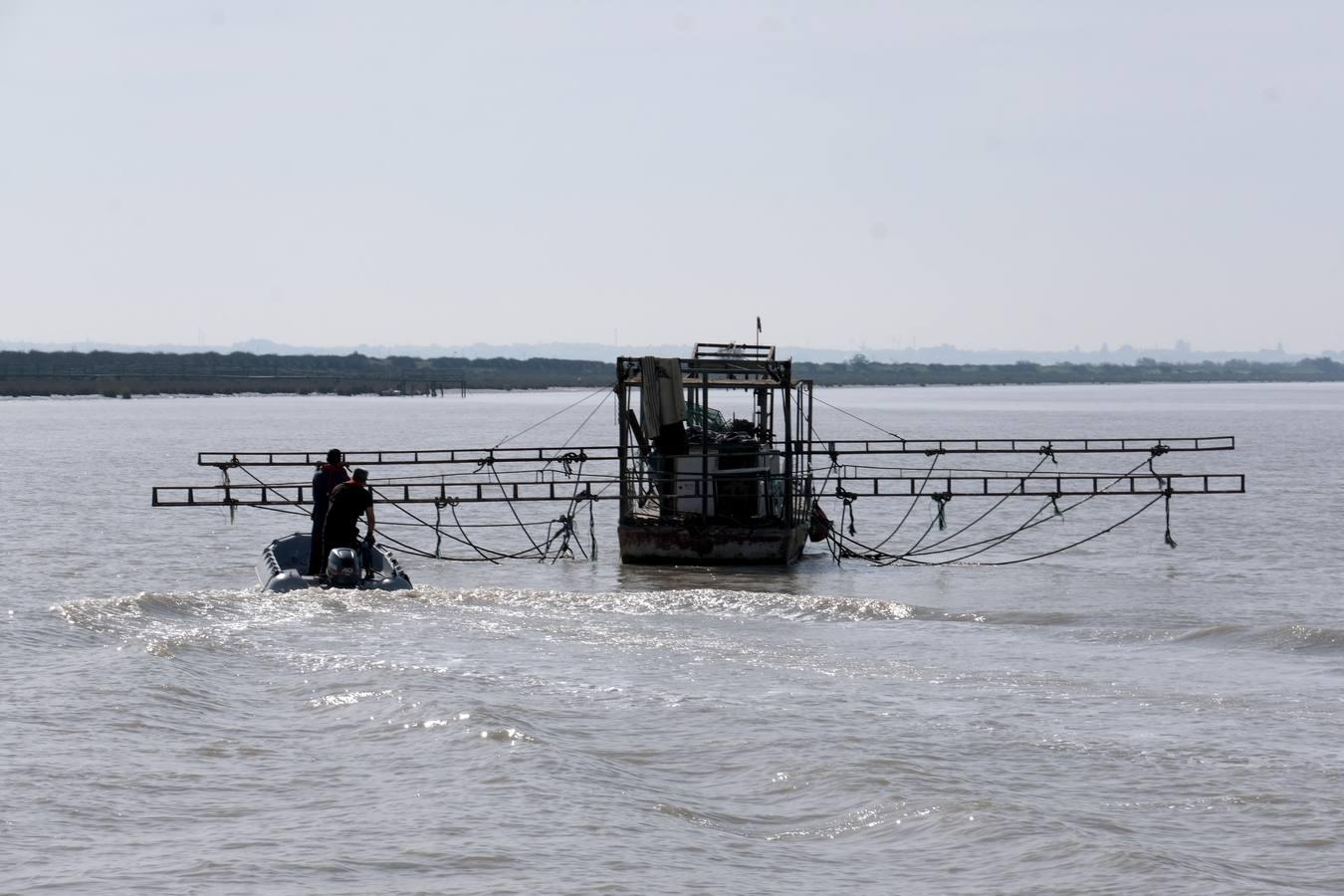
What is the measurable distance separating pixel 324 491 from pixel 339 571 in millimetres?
1265

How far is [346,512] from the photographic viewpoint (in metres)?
22.6

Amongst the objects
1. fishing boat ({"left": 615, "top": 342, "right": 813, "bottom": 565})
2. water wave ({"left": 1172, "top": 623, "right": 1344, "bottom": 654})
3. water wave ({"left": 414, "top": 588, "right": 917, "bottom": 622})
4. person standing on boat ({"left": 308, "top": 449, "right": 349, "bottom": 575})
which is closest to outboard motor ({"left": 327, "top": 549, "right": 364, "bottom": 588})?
person standing on boat ({"left": 308, "top": 449, "right": 349, "bottom": 575})

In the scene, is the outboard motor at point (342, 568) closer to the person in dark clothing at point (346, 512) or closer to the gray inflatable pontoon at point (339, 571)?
the gray inflatable pontoon at point (339, 571)

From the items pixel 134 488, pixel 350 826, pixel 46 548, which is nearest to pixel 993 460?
pixel 134 488

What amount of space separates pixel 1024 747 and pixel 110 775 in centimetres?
823

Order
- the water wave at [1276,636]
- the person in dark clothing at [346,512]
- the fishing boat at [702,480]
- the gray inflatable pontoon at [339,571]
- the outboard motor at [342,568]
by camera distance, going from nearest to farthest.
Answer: the water wave at [1276,636] < the person in dark clothing at [346,512] < the outboard motor at [342,568] < the gray inflatable pontoon at [339,571] < the fishing boat at [702,480]

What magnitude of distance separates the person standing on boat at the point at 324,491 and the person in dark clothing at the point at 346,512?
0.25 meters

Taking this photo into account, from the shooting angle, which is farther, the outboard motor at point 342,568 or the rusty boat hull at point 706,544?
the rusty boat hull at point 706,544

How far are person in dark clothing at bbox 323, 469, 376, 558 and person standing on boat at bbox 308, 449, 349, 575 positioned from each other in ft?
0.81

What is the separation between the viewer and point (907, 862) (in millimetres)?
10977

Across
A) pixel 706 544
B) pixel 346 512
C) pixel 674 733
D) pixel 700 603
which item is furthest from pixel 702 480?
pixel 674 733

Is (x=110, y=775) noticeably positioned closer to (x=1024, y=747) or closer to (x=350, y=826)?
(x=350, y=826)

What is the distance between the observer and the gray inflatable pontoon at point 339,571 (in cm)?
2287

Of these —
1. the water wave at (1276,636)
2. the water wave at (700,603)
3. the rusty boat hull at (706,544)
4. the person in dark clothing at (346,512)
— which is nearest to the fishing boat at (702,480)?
the rusty boat hull at (706,544)
